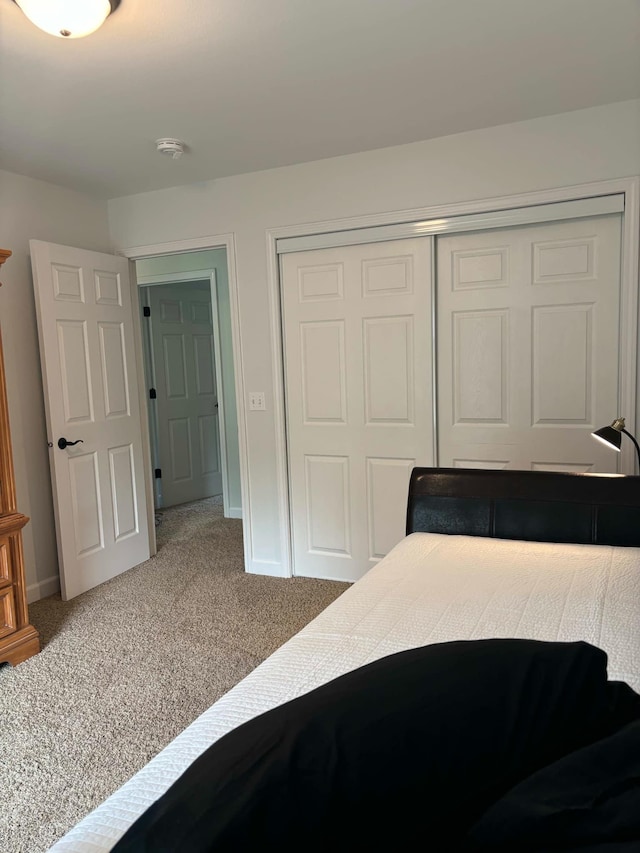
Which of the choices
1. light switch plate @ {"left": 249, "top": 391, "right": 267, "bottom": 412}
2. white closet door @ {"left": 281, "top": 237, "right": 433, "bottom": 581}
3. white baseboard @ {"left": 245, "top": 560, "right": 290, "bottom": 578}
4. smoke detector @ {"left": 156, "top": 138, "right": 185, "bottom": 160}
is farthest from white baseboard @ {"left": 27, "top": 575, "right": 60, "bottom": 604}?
smoke detector @ {"left": 156, "top": 138, "right": 185, "bottom": 160}

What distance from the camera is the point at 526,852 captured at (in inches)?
26.0

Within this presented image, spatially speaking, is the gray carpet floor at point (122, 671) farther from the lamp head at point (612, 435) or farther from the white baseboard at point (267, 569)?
the lamp head at point (612, 435)

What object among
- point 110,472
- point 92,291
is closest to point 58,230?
point 92,291

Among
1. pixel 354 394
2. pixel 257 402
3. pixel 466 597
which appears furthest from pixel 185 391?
pixel 466 597

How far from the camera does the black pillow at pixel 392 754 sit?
25.1 inches

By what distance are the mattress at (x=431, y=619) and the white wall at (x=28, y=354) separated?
232 centimetres

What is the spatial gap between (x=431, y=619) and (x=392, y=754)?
0.89 m

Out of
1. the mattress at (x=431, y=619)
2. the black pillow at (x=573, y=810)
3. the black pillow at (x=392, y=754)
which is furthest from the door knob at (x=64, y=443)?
the black pillow at (x=573, y=810)

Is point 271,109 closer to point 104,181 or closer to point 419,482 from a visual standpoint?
point 104,181

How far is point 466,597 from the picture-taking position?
66.2 inches

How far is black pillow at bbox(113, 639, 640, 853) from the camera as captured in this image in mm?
638

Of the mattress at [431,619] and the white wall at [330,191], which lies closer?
the mattress at [431,619]

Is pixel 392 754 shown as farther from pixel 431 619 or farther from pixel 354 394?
pixel 354 394

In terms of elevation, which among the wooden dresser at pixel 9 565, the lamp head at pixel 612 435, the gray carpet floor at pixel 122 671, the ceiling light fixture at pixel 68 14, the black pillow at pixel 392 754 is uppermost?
the ceiling light fixture at pixel 68 14
